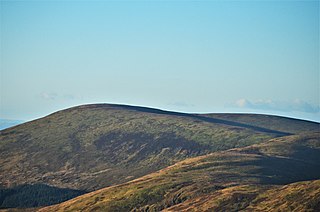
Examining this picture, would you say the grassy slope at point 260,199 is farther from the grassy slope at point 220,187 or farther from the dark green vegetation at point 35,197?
the dark green vegetation at point 35,197

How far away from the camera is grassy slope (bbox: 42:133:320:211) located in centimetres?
11794

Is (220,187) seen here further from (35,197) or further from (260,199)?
(35,197)

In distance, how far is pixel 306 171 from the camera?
175 metres

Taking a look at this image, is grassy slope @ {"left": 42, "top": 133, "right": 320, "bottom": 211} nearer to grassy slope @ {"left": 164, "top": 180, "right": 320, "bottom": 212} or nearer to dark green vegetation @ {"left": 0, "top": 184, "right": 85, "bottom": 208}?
grassy slope @ {"left": 164, "top": 180, "right": 320, "bottom": 212}

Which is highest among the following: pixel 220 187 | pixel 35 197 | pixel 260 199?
pixel 260 199

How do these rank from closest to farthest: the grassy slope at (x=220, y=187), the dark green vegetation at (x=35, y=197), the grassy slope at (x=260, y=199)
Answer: the grassy slope at (x=260, y=199) < the grassy slope at (x=220, y=187) < the dark green vegetation at (x=35, y=197)

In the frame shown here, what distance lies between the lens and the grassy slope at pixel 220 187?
117938 mm

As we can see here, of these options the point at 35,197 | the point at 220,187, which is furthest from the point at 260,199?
the point at 35,197

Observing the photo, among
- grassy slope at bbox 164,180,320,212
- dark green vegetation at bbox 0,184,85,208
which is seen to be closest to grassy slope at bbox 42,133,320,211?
grassy slope at bbox 164,180,320,212

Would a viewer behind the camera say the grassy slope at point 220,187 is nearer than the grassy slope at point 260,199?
No

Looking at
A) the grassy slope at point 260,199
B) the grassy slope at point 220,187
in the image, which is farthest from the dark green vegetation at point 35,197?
the grassy slope at point 260,199

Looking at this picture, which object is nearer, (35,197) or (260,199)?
(260,199)

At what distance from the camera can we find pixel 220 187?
457ft

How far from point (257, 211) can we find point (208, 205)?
14.7m
